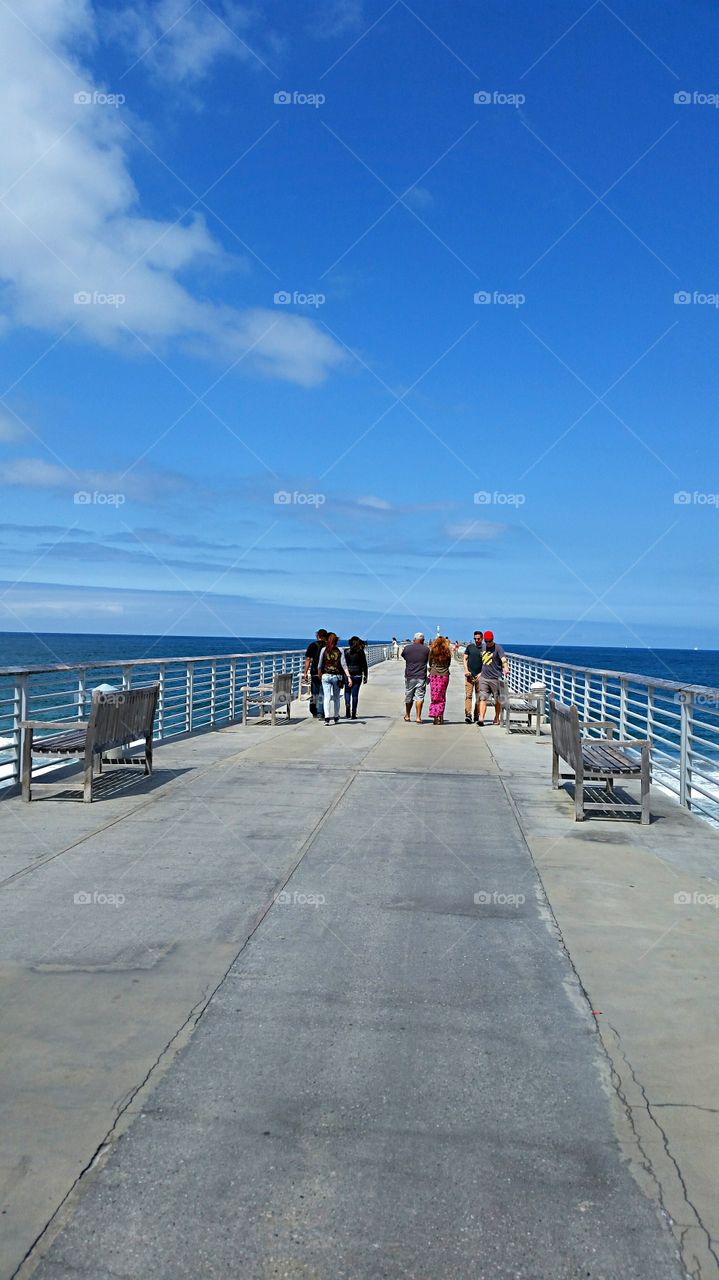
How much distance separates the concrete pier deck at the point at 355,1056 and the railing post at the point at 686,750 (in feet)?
6.91

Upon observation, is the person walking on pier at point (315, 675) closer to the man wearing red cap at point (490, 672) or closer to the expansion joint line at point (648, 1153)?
the man wearing red cap at point (490, 672)

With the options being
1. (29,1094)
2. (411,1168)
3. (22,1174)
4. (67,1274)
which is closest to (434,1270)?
(411,1168)

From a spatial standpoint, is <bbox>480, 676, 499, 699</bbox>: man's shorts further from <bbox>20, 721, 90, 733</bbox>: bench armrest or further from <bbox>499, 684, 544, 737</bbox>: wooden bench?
<bbox>20, 721, 90, 733</bbox>: bench armrest

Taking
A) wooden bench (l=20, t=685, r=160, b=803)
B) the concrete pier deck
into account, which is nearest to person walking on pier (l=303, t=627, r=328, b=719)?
wooden bench (l=20, t=685, r=160, b=803)

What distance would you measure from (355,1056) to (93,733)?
6.01 meters

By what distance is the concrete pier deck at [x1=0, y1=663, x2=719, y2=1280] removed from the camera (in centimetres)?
273

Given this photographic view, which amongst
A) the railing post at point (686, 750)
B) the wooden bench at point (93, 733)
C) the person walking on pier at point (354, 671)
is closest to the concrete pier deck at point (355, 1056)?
the wooden bench at point (93, 733)

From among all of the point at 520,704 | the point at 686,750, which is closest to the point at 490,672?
the point at 520,704

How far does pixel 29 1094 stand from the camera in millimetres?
3477

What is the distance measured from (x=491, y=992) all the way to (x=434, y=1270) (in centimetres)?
206

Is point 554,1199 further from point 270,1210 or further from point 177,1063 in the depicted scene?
point 177,1063

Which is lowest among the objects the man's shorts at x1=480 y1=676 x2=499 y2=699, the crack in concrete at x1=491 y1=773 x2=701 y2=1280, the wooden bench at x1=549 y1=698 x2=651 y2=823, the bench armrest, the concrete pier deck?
the crack in concrete at x1=491 y1=773 x2=701 y2=1280

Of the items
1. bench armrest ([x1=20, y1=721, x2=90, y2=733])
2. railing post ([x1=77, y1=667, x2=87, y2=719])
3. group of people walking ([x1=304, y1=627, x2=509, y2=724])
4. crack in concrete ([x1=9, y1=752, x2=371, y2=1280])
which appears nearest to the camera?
crack in concrete ([x1=9, y1=752, x2=371, y2=1280])

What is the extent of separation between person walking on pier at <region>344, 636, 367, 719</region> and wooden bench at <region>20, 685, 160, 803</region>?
31.9 feet
